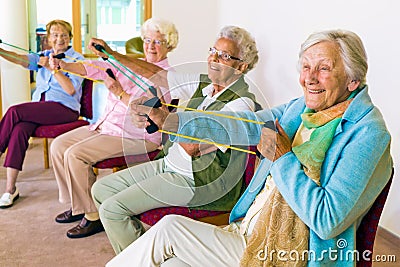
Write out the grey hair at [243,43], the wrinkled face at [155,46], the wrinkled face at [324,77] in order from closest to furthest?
the wrinkled face at [324,77] < the grey hair at [243,43] < the wrinkled face at [155,46]

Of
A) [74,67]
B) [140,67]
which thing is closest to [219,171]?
[140,67]

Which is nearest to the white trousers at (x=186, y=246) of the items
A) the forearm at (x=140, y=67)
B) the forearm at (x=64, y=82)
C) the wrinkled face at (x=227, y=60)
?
the wrinkled face at (x=227, y=60)

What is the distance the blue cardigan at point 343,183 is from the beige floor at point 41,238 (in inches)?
53.5

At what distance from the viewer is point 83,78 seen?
332cm

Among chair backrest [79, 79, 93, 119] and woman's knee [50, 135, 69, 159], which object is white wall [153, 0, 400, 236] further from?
woman's knee [50, 135, 69, 159]

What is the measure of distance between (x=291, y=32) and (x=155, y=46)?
96 cm

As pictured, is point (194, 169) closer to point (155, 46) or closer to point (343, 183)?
point (343, 183)

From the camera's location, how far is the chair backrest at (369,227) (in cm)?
139

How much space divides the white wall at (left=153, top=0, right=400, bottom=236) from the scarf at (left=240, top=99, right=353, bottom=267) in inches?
48.9

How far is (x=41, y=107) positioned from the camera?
131 inches

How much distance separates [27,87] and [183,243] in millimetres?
3257

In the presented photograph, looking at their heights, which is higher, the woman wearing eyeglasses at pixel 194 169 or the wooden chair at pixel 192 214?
the woman wearing eyeglasses at pixel 194 169

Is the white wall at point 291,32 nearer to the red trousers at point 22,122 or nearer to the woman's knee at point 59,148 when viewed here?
the red trousers at point 22,122

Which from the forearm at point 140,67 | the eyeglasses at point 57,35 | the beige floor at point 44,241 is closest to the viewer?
the beige floor at point 44,241
